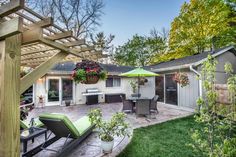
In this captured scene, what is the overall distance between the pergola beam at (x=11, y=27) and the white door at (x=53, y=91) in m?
10.2

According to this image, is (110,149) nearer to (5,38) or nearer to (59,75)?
(5,38)

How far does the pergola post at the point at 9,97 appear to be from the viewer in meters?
1.21

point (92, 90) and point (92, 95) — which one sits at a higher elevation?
point (92, 90)

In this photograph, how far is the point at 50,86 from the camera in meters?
10.7

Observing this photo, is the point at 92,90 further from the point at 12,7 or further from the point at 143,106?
the point at 12,7

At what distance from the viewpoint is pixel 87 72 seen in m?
3.56

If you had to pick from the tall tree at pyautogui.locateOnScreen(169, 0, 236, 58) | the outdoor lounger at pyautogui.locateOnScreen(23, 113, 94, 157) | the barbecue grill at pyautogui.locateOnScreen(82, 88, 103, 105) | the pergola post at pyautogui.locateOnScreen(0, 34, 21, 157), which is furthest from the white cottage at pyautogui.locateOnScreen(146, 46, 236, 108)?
the pergola post at pyautogui.locateOnScreen(0, 34, 21, 157)

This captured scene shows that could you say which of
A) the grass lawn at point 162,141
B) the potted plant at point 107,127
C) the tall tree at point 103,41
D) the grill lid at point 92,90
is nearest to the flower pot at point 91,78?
the potted plant at point 107,127

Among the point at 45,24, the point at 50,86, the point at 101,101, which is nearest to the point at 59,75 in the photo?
the point at 50,86

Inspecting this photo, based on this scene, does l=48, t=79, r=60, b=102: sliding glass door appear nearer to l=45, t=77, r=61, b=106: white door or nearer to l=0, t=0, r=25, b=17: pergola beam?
l=45, t=77, r=61, b=106: white door

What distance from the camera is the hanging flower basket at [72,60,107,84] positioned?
3.56 meters

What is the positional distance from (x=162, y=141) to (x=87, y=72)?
3038 millimetres

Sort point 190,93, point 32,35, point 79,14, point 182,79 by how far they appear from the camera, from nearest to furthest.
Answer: point 32,35, point 182,79, point 190,93, point 79,14

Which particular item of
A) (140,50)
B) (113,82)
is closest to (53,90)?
(113,82)
